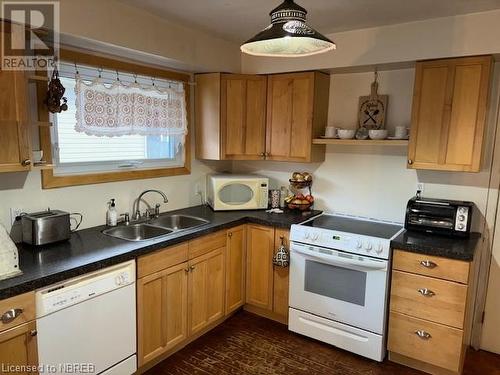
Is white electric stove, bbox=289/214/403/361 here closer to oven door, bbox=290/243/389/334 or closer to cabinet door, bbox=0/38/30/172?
oven door, bbox=290/243/389/334

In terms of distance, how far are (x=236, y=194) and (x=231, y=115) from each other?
712 millimetres

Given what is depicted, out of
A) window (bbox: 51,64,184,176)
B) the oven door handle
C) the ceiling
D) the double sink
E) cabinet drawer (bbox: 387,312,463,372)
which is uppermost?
the ceiling

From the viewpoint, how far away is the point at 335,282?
269 centimetres

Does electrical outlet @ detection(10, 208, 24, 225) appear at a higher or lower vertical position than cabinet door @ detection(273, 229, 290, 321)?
higher

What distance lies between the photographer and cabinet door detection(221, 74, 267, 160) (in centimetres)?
324

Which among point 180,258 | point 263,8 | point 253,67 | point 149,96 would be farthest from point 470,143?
point 149,96

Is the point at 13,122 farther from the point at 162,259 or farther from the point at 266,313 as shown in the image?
the point at 266,313

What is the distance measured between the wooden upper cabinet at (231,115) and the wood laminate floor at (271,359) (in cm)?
153

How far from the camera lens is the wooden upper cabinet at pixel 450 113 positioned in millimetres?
2393

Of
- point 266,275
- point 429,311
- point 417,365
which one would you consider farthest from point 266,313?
point 429,311

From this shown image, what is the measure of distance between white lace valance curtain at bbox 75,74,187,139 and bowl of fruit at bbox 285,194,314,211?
1.13 metres

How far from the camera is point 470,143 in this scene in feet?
8.02

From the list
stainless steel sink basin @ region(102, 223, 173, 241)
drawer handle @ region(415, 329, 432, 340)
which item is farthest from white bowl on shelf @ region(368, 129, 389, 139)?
stainless steel sink basin @ region(102, 223, 173, 241)

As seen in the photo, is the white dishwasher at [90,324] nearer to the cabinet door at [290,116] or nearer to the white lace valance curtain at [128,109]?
the white lace valance curtain at [128,109]
